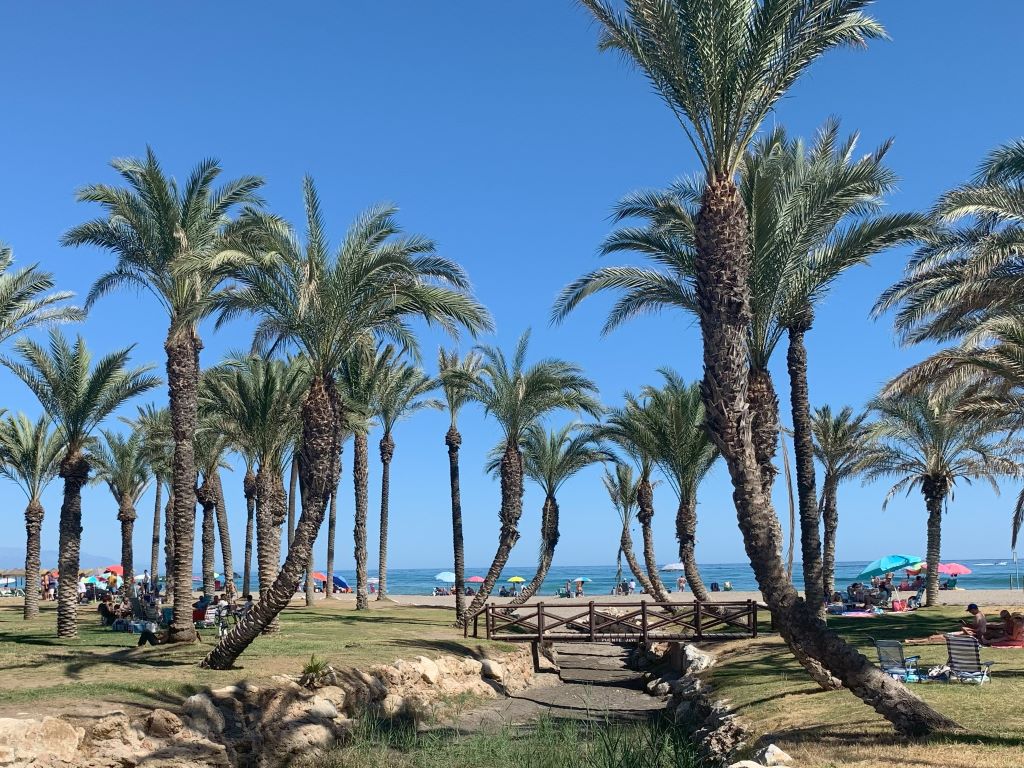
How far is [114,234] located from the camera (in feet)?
67.9

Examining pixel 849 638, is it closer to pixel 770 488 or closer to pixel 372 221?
pixel 770 488

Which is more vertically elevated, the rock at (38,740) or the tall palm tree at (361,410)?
the tall palm tree at (361,410)

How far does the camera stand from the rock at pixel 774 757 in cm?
943

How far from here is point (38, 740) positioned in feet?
36.0

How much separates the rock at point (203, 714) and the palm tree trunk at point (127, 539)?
970 inches

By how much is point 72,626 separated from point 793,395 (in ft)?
61.3

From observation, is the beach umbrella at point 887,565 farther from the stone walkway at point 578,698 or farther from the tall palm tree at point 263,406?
the tall palm tree at point 263,406

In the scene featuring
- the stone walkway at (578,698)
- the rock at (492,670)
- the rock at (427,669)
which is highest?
the rock at (427,669)

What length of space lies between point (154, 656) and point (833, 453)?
2952cm

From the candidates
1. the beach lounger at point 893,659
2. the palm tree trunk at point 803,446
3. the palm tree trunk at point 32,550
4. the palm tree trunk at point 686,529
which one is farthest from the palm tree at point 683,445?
the palm tree trunk at point 32,550

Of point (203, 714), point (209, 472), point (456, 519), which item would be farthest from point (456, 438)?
point (203, 714)

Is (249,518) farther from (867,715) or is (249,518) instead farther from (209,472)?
(867,715)

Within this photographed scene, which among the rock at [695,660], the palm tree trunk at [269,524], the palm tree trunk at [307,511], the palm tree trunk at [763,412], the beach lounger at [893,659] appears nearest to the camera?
the beach lounger at [893,659]

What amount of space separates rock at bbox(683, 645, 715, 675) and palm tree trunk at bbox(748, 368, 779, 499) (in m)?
4.80
